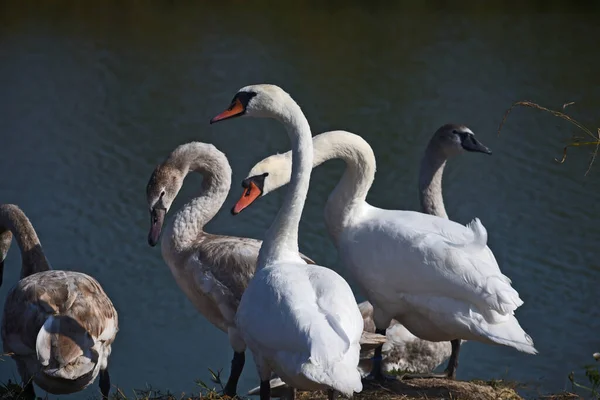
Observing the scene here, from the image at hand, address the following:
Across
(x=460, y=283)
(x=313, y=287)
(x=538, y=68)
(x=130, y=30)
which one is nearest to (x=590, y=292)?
(x=460, y=283)

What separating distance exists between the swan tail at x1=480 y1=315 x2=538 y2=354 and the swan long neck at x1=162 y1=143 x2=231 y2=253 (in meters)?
2.24

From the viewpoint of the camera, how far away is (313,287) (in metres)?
4.98

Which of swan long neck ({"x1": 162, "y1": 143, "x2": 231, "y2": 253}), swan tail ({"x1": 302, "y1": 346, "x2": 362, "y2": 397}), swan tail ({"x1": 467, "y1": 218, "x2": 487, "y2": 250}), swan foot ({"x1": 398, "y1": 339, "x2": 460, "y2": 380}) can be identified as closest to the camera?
swan tail ({"x1": 302, "y1": 346, "x2": 362, "y2": 397})

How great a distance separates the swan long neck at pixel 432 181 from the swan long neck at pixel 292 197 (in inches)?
99.6

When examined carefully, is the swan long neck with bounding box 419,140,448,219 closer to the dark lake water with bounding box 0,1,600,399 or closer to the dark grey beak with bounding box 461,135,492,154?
the dark grey beak with bounding box 461,135,492,154

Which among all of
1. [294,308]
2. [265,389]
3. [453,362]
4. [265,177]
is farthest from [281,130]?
[294,308]

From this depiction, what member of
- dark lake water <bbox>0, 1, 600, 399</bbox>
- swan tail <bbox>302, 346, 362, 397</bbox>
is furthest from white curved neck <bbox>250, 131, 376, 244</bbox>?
dark lake water <bbox>0, 1, 600, 399</bbox>

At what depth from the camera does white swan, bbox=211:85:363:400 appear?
455 centimetres

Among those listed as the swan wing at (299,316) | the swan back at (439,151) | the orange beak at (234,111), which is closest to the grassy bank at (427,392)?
the swan wing at (299,316)

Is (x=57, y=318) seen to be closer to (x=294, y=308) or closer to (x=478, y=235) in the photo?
(x=294, y=308)

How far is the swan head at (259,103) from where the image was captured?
5621 mm

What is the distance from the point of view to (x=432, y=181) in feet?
26.6

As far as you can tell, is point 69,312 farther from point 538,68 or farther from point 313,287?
point 538,68

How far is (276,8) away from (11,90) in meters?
8.74
